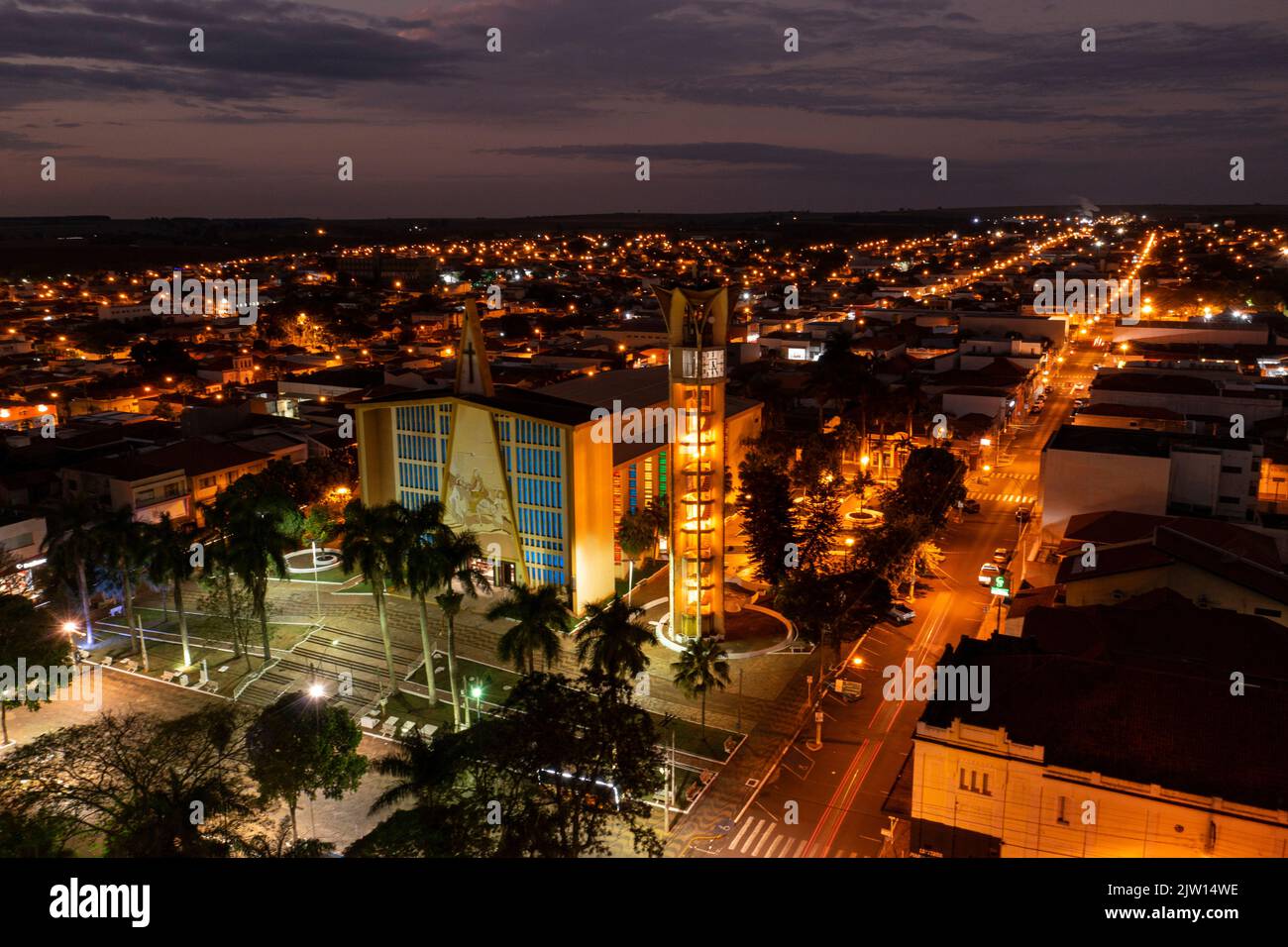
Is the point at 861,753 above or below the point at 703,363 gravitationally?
below

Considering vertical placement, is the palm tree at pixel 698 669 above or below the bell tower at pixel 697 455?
below

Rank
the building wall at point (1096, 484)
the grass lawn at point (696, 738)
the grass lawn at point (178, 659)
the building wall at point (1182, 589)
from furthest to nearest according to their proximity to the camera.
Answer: the building wall at point (1096, 484) < the grass lawn at point (178, 659) < the building wall at point (1182, 589) < the grass lawn at point (696, 738)

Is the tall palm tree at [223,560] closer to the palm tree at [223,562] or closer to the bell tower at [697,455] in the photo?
the palm tree at [223,562]

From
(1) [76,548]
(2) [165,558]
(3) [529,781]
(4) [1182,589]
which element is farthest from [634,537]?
(3) [529,781]

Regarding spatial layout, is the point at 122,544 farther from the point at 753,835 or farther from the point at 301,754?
the point at 753,835

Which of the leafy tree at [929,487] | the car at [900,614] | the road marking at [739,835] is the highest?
the leafy tree at [929,487]

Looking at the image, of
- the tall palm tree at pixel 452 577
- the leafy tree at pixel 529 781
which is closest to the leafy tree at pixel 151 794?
the leafy tree at pixel 529 781
